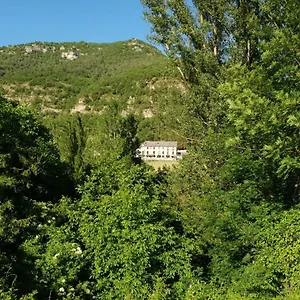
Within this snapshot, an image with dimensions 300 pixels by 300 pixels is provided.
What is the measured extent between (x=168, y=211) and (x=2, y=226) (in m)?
4.32

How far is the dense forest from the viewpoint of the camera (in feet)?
26.0

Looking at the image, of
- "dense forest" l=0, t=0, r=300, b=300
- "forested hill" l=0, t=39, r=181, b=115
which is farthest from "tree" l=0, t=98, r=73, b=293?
"forested hill" l=0, t=39, r=181, b=115

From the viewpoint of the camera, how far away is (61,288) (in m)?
8.54

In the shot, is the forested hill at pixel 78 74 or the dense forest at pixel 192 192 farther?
the forested hill at pixel 78 74

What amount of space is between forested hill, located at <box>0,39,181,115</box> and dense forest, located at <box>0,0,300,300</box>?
248 feet

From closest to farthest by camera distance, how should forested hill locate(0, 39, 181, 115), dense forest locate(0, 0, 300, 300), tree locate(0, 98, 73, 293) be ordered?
dense forest locate(0, 0, 300, 300), tree locate(0, 98, 73, 293), forested hill locate(0, 39, 181, 115)

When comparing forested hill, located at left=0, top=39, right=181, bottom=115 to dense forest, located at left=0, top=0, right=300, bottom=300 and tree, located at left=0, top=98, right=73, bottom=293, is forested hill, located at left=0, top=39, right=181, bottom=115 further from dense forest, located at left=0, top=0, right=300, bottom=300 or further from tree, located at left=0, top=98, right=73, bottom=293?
dense forest, located at left=0, top=0, right=300, bottom=300

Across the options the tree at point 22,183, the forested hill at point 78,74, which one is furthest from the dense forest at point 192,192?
the forested hill at point 78,74

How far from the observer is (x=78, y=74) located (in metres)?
124

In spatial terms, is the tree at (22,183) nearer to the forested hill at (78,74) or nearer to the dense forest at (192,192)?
the dense forest at (192,192)

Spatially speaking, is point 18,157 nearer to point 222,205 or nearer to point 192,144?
point 192,144

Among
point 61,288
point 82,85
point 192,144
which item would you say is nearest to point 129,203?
point 61,288

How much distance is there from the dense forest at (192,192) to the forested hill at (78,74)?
248ft

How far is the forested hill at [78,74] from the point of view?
104 m
